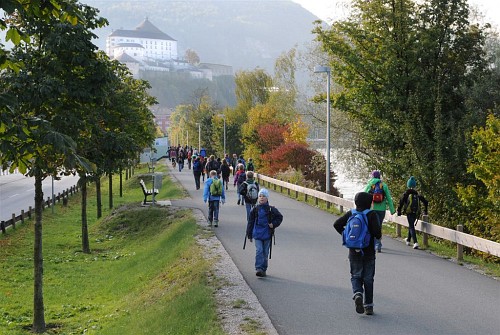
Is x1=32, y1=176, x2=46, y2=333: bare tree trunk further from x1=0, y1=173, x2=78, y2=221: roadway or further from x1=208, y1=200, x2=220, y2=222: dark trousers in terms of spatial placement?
x1=0, y1=173, x2=78, y2=221: roadway

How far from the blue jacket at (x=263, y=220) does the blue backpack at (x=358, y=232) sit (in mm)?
2681

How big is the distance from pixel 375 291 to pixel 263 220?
2.23m

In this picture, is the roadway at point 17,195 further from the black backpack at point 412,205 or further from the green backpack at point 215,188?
the black backpack at point 412,205

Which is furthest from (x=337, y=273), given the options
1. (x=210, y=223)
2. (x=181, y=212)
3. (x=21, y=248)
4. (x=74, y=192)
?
(x=74, y=192)

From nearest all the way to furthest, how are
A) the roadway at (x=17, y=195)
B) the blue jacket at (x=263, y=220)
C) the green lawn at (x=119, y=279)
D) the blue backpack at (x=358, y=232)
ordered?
the blue backpack at (x=358, y=232) < the green lawn at (x=119, y=279) < the blue jacket at (x=263, y=220) < the roadway at (x=17, y=195)

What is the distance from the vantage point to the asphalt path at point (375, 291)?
26.2ft

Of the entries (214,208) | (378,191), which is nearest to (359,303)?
(378,191)

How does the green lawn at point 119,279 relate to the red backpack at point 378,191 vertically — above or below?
below

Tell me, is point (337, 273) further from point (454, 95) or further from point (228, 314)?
point (454, 95)

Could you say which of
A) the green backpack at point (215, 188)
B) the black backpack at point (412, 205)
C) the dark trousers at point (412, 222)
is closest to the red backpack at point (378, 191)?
the black backpack at point (412, 205)

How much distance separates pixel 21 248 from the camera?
22.6 m

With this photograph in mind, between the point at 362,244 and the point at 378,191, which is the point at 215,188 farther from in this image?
Answer: the point at 362,244

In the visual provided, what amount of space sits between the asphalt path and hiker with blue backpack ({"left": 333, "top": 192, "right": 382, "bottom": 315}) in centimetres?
29

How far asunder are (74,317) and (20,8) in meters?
9.25
